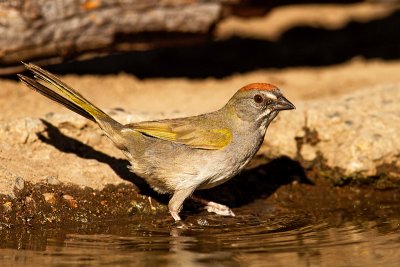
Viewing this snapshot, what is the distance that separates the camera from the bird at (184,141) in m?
6.52

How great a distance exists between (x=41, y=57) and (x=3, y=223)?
2738mm

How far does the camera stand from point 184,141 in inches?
262

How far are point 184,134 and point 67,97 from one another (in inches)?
41.7

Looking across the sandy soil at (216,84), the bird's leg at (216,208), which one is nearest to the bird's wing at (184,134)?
the bird's leg at (216,208)

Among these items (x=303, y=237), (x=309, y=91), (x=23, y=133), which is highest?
(x=309, y=91)

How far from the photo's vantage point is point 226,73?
10977 mm

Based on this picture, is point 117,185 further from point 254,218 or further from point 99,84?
point 99,84

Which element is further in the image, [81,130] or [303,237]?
[81,130]

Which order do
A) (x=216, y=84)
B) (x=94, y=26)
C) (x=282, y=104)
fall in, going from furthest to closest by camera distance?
1. (x=216, y=84)
2. (x=94, y=26)
3. (x=282, y=104)

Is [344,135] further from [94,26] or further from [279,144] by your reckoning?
[94,26]

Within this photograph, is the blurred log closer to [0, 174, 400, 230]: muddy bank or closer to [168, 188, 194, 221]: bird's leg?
[0, 174, 400, 230]: muddy bank

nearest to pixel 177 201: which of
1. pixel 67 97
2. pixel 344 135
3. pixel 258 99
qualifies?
pixel 258 99

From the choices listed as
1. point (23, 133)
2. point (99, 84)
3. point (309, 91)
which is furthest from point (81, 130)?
point (309, 91)

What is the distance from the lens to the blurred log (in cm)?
789
